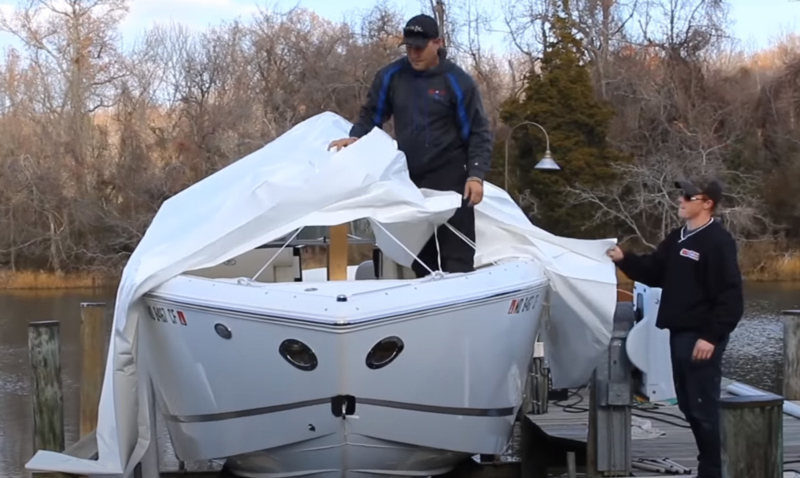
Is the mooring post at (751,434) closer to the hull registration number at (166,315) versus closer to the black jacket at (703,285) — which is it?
the black jacket at (703,285)

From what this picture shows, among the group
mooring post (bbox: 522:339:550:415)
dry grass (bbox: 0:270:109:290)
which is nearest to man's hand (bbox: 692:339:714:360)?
mooring post (bbox: 522:339:550:415)

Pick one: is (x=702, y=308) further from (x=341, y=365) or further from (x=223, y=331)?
(x=223, y=331)

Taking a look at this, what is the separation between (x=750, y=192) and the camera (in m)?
34.8

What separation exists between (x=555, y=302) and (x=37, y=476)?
2.93 meters

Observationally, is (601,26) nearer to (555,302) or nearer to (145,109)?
(145,109)

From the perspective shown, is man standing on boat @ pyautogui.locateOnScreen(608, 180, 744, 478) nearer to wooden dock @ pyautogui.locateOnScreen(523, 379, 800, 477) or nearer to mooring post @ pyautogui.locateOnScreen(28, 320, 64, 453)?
wooden dock @ pyautogui.locateOnScreen(523, 379, 800, 477)

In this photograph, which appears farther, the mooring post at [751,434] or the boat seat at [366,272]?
the boat seat at [366,272]

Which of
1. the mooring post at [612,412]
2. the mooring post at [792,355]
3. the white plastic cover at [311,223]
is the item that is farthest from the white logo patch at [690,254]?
the mooring post at [792,355]

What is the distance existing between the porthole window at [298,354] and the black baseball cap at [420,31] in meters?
1.90

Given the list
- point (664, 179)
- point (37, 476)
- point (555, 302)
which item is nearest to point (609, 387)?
point (555, 302)

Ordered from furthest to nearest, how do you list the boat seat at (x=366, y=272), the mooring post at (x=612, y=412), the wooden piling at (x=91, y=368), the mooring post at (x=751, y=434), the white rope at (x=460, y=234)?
1. the wooden piling at (x=91, y=368)
2. the boat seat at (x=366, y=272)
3. the white rope at (x=460, y=234)
4. the mooring post at (x=612, y=412)
5. the mooring post at (x=751, y=434)

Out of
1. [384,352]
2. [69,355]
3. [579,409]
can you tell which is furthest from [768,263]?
[384,352]

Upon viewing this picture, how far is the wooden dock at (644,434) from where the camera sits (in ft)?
21.5

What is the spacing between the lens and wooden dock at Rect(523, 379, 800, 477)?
6.57 m
